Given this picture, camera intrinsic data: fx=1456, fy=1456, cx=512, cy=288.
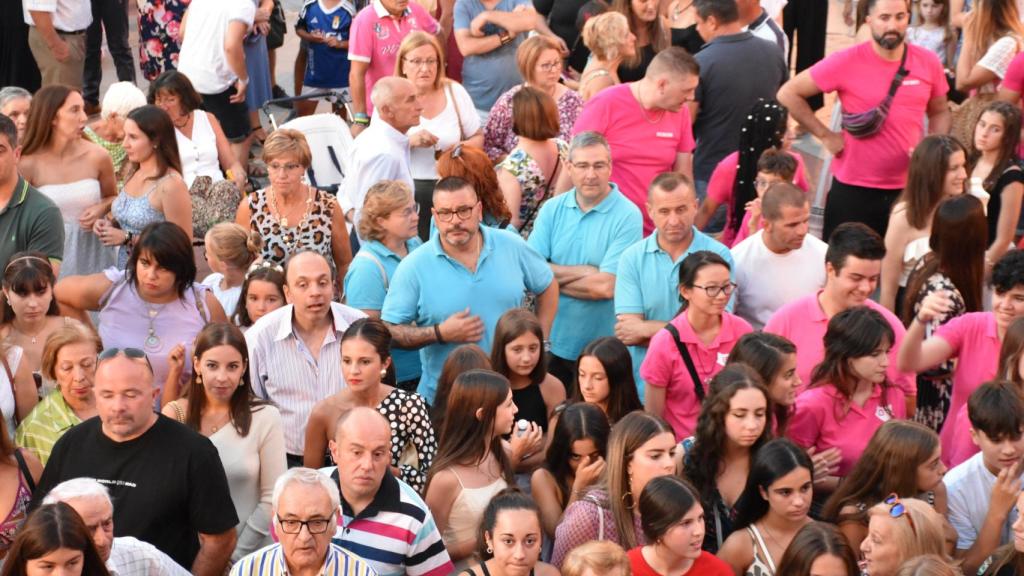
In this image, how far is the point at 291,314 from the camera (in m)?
6.00

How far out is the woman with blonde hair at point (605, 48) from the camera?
8.95m

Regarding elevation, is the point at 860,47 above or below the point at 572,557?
above

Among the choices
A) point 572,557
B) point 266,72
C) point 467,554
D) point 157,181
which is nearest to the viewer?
point 572,557

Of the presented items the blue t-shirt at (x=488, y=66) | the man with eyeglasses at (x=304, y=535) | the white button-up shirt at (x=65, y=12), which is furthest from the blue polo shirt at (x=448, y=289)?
the white button-up shirt at (x=65, y=12)

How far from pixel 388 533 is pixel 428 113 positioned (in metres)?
4.02

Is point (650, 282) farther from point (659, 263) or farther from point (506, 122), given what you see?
point (506, 122)

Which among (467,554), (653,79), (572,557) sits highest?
(653,79)

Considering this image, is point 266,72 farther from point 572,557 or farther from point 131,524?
point 572,557

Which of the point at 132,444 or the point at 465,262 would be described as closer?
the point at 132,444

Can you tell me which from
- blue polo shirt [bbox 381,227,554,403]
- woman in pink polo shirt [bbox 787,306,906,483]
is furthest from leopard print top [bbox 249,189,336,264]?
woman in pink polo shirt [bbox 787,306,906,483]

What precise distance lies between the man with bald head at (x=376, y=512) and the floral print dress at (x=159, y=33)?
6056 millimetres

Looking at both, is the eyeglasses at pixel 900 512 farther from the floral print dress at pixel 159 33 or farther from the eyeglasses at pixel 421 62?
the floral print dress at pixel 159 33

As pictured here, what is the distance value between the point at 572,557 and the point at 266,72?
653cm

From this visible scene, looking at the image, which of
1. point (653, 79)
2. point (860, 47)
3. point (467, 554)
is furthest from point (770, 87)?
point (467, 554)
